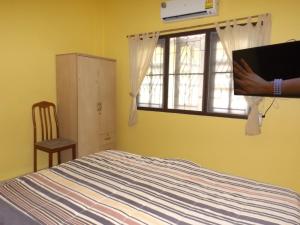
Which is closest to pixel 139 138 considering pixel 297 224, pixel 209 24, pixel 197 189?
pixel 209 24

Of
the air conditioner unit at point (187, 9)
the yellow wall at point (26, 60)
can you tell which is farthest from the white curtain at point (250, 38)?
the yellow wall at point (26, 60)

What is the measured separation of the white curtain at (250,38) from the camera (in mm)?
2527

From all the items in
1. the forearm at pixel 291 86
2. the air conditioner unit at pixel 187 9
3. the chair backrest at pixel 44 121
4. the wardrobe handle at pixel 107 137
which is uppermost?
the air conditioner unit at pixel 187 9

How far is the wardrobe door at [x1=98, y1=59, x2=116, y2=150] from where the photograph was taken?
11.8 ft

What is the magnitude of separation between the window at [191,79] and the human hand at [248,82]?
0.24 meters

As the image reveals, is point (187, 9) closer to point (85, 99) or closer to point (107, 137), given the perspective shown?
point (85, 99)

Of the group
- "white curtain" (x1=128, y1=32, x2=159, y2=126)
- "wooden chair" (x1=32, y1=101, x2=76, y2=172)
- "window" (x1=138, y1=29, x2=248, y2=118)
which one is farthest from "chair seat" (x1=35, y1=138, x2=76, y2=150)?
"window" (x1=138, y1=29, x2=248, y2=118)

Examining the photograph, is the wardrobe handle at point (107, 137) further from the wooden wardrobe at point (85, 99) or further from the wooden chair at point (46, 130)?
the wooden chair at point (46, 130)

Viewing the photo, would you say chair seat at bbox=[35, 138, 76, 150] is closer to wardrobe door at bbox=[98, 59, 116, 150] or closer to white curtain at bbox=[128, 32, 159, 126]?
wardrobe door at bbox=[98, 59, 116, 150]

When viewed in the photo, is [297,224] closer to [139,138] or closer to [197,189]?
[197,189]

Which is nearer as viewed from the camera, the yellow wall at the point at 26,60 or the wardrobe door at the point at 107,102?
the yellow wall at the point at 26,60

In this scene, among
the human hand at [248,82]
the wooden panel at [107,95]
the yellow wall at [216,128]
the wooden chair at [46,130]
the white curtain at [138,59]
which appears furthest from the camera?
the wooden panel at [107,95]

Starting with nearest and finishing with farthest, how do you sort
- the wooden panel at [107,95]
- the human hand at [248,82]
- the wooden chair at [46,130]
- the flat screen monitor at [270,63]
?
the flat screen monitor at [270,63]
the human hand at [248,82]
the wooden chair at [46,130]
the wooden panel at [107,95]

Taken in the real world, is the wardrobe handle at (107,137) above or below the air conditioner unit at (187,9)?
below
